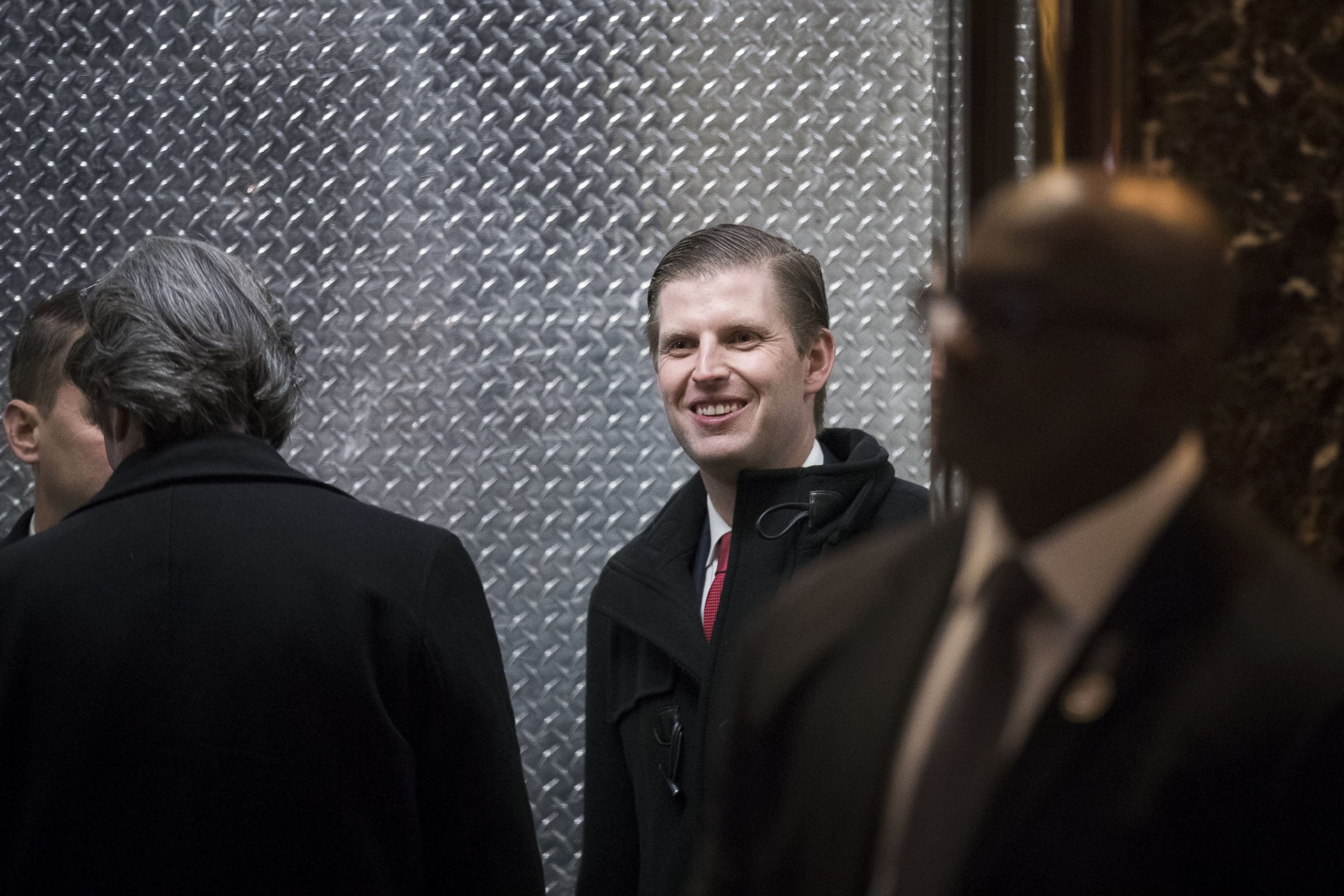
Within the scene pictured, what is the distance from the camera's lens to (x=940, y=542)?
386 millimetres

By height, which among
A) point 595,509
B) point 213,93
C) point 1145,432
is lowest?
point 595,509

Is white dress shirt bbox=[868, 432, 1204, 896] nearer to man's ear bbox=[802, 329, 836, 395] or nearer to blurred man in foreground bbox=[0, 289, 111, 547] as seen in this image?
man's ear bbox=[802, 329, 836, 395]

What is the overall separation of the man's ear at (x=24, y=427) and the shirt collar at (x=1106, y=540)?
5.51 feet

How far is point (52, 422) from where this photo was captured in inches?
67.4

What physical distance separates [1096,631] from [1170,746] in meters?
0.03

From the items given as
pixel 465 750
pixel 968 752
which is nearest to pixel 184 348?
pixel 465 750

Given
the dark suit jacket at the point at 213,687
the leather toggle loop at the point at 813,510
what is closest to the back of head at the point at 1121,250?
the leather toggle loop at the point at 813,510

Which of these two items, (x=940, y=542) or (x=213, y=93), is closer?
(x=940, y=542)

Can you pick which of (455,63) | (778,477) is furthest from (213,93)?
(778,477)

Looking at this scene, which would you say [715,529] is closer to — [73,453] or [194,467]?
[194,467]

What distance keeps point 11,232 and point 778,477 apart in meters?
1.53

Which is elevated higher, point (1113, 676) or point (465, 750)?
point (1113, 676)

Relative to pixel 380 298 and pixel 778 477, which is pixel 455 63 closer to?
pixel 380 298

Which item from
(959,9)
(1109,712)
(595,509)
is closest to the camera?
(1109,712)
